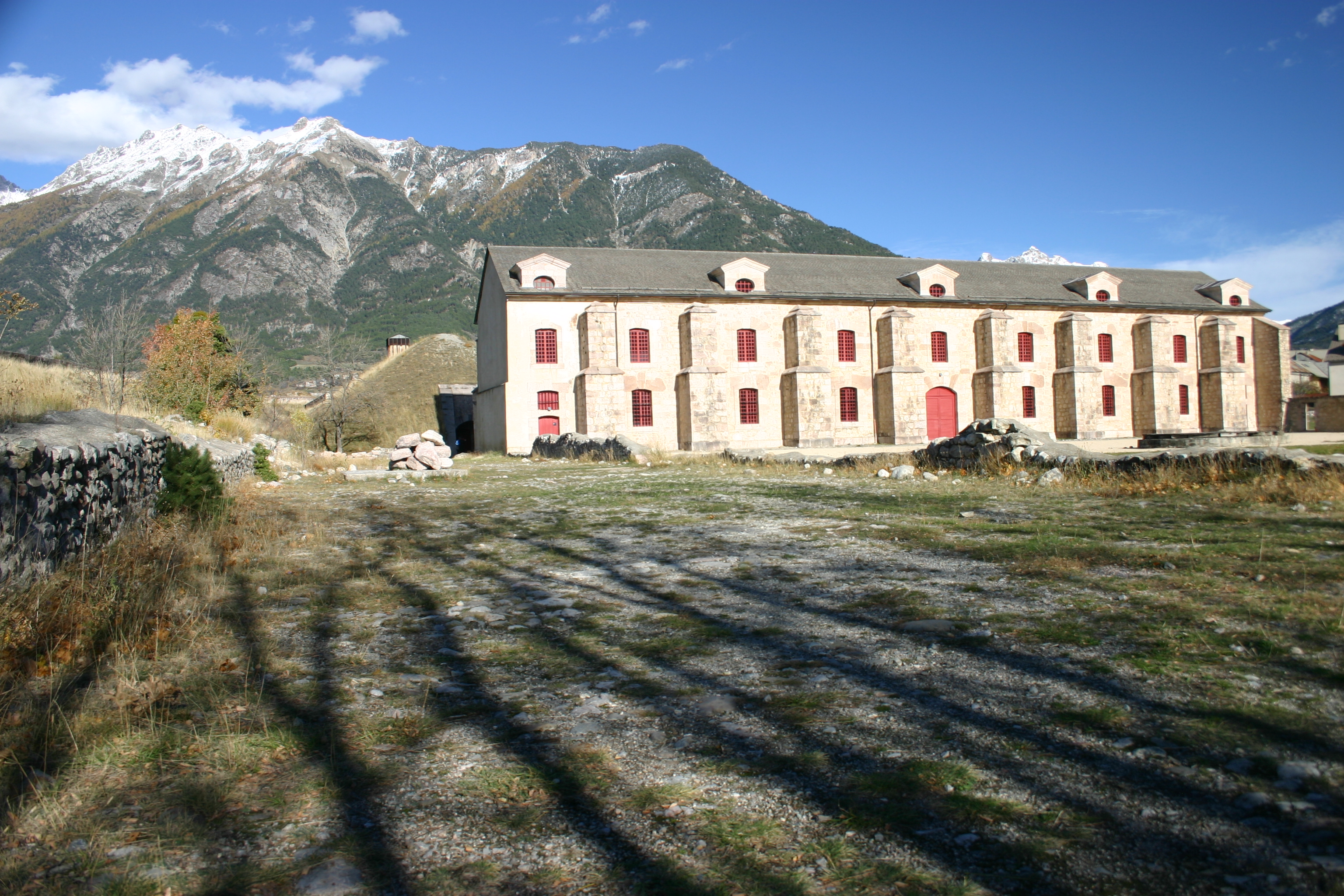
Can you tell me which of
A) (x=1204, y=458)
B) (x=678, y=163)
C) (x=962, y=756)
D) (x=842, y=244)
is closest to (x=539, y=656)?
(x=962, y=756)

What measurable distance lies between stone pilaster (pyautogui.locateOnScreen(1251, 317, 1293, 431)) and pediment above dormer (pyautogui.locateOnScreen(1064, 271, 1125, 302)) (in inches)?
371

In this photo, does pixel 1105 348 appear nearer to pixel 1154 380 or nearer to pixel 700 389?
pixel 1154 380

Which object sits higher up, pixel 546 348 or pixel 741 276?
pixel 741 276

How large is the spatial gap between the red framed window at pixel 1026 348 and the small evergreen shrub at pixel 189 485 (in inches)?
1439

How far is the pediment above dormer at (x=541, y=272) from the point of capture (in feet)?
100

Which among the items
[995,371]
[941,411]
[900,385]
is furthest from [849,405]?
[995,371]

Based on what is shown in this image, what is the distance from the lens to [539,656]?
3.43 m

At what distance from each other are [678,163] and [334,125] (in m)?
102

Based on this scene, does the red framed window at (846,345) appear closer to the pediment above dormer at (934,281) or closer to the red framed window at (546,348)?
the pediment above dormer at (934,281)

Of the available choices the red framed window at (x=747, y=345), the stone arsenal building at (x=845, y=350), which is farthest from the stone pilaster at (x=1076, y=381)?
the red framed window at (x=747, y=345)

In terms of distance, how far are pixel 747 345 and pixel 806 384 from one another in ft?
11.0

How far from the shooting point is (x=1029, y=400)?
35.9 meters

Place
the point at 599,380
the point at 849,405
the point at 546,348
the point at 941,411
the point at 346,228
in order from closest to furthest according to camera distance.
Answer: the point at 599,380 < the point at 546,348 < the point at 849,405 < the point at 941,411 < the point at 346,228

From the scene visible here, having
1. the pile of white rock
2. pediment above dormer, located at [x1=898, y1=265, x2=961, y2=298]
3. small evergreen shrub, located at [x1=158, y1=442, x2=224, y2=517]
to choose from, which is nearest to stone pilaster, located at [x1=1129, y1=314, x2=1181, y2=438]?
pediment above dormer, located at [x1=898, y1=265, x2=961, y2=298]
